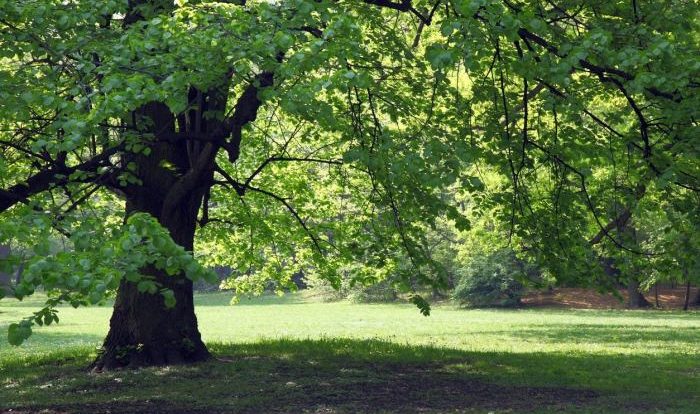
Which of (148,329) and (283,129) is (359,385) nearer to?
(148,329)

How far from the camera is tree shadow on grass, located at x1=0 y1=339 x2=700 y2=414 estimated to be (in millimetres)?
10734

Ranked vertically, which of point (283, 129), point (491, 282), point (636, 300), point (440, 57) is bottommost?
point (636, 300)

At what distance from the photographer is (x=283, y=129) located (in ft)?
61.1

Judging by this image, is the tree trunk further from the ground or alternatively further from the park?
the ground

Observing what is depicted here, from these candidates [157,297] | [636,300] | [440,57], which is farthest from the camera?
[636,300]

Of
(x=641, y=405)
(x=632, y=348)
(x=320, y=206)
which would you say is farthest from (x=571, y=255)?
(x=632, y=348)

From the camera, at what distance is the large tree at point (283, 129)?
7484 mm

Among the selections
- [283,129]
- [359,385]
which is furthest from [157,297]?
[283,129]

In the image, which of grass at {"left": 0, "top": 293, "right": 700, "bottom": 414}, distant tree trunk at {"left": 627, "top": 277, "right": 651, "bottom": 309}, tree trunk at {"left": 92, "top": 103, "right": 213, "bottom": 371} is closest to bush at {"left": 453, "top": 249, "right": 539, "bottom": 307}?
distant tree trunk at {"left": 627, "top": 277, "right": 651, "bottom": 309}

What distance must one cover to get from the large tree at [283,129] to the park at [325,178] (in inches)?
1.7

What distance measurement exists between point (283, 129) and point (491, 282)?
3101 centimetres

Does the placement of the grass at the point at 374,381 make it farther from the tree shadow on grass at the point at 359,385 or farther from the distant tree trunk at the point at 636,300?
the distant tree trunk at the point at 636,300

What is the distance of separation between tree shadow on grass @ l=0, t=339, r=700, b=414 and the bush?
3012 centimetres

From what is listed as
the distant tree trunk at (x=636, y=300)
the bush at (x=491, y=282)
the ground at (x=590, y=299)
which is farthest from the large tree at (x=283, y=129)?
the ground at (x=590, y=299)
